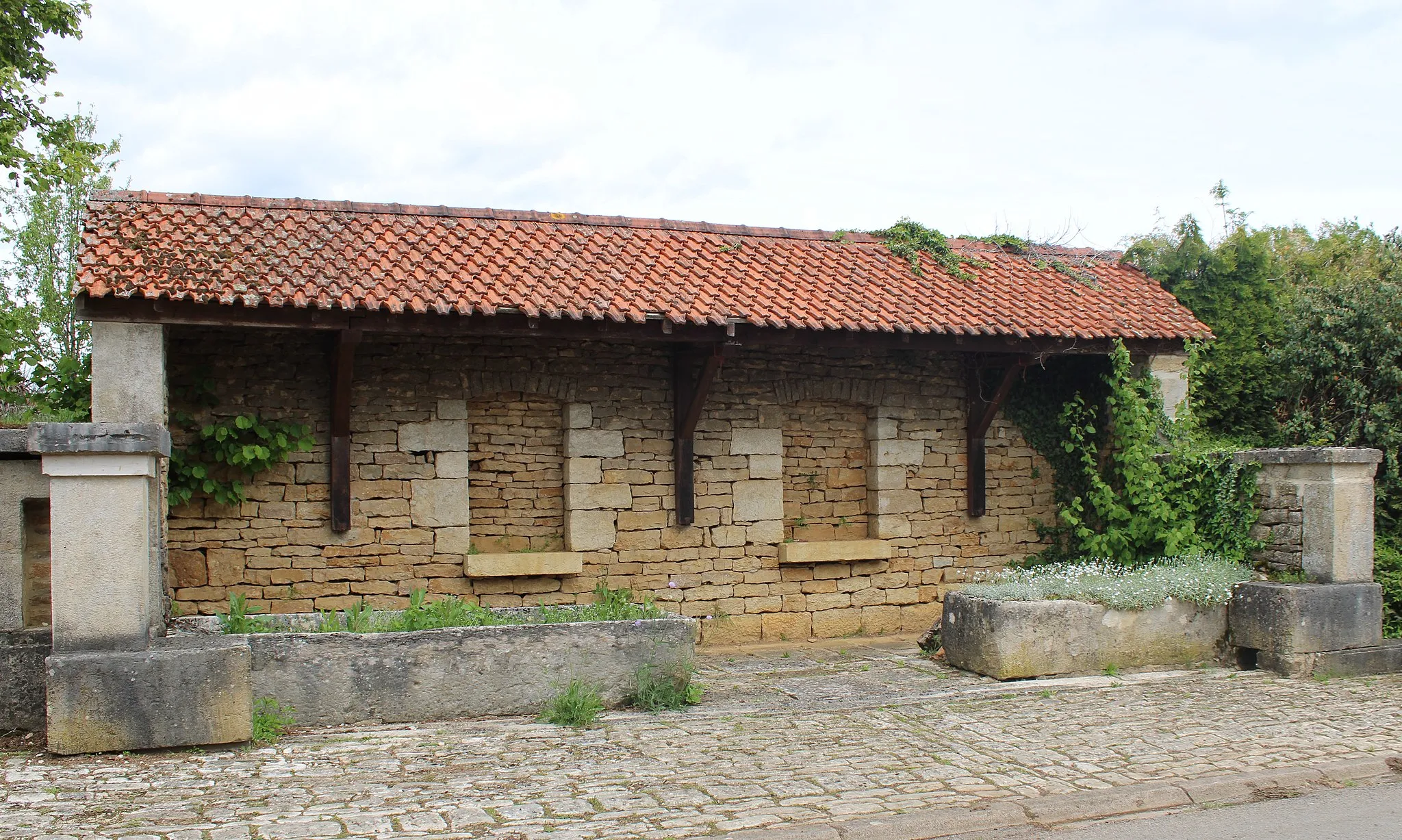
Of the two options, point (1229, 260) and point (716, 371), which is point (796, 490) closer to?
point (716, 371)

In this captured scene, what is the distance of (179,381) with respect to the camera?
797 cm

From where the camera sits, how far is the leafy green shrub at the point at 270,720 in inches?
234

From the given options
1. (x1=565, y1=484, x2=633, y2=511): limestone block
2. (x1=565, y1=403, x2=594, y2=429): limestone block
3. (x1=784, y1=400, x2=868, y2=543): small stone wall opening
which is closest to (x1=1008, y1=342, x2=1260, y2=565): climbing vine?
(x1=784, y1=400, x2=868, y2=543): small stone wall opening

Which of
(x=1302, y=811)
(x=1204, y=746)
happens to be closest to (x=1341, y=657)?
(x=1204, y=746)

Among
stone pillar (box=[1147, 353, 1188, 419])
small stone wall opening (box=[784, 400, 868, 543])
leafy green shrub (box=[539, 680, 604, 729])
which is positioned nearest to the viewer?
leafy green shrub (box=[539, 680, 604, 729])

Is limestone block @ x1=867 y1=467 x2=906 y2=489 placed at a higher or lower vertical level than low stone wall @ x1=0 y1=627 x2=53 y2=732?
higher

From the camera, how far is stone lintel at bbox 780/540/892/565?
949 centimetres

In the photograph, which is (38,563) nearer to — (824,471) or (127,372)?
(127,372)

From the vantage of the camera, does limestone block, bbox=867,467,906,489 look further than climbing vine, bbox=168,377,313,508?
Yes

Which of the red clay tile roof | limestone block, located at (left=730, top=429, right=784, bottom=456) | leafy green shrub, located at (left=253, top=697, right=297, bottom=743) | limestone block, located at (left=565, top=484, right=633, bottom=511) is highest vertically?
the red clay tile roof

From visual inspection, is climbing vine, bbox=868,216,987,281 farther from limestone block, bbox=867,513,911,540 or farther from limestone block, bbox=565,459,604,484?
limestone block, bbox=565,459,604,484

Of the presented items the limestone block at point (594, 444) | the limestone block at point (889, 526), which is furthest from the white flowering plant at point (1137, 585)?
the limestone block at point (594, 444)

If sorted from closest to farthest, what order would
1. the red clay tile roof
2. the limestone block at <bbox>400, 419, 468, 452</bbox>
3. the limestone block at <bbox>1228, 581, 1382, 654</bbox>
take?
the red clay tile roof
the limestone block at <bbox>1228, 581, 1382, 654</bbox>
the limestone block at <bbox>400, 419, 468, 452</bbox>

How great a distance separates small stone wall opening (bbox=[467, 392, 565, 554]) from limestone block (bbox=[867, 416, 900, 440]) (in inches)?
116
